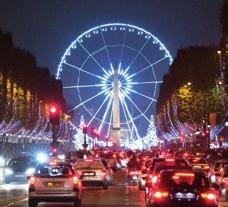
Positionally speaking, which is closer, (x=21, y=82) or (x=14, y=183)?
(x=14, y=183)

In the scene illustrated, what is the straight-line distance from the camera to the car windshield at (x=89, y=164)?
50.8 m

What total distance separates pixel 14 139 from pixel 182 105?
24.5 m

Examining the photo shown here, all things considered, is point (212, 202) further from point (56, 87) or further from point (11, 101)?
point (56, 87)

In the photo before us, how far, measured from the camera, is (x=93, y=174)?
5050cm

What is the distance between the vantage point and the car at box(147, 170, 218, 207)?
24297mm

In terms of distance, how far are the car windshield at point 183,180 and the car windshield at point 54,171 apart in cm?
800

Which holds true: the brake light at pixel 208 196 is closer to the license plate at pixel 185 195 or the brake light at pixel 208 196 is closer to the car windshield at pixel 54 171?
the license plate at pixel 185 195

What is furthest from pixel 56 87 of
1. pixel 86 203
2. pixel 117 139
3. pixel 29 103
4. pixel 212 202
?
pixel 212 202

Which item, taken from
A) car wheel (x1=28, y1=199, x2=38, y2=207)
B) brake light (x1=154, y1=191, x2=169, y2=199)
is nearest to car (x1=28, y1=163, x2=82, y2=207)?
car wheel (x1=28, y1=199, x2=38, y2=207)

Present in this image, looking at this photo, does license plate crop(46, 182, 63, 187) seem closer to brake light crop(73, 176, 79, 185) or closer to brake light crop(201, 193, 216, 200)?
brake light crop(73, 176, 79, 185)

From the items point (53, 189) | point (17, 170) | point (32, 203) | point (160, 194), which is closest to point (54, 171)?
point (53, 189)

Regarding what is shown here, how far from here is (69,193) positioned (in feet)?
107

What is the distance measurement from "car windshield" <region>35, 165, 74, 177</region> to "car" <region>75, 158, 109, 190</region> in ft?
53.1

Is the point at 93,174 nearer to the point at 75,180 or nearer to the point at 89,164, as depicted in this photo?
the point at 89,164
